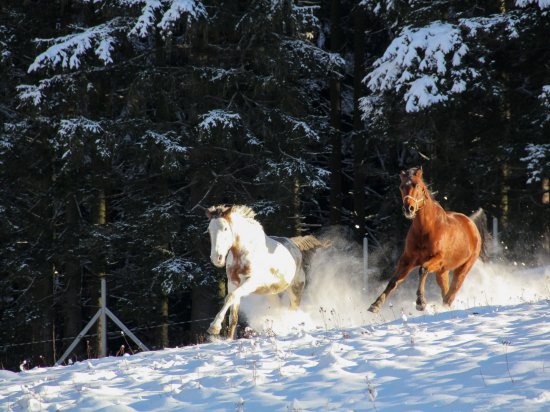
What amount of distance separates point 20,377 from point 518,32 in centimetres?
1355

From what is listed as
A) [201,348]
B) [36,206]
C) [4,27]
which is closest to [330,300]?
[201,348]

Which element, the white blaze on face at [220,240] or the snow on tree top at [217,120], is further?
the snow on tree top at [217,120]

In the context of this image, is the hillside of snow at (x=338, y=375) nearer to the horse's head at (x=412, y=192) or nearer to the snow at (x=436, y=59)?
the horse's head at (x=412, y=192)

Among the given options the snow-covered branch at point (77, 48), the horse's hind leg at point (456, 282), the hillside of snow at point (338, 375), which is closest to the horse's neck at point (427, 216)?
the horse's hind leg at point (456, 282)

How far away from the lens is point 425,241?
37.0ft

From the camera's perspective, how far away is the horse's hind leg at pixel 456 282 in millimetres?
12086

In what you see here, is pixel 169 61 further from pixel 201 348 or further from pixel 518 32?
pixel 201 348

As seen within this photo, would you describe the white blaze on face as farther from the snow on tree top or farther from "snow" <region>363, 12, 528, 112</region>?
the snow on tree top

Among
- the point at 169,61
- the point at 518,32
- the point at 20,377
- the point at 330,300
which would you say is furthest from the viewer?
the point at 169,61

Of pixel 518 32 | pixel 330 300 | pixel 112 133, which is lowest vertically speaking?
pixel 330 300

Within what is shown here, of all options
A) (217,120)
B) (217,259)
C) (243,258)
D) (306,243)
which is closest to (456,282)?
(306,243)

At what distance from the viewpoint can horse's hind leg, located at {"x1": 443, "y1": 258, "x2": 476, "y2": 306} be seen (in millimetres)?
12086

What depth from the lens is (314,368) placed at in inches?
285

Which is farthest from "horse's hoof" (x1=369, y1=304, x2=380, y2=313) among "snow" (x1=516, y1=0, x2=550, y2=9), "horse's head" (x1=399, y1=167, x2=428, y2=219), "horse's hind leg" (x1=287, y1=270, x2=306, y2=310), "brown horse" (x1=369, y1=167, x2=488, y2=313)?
"snow" (x1=516, y1=0, x2=550, y2=9)
